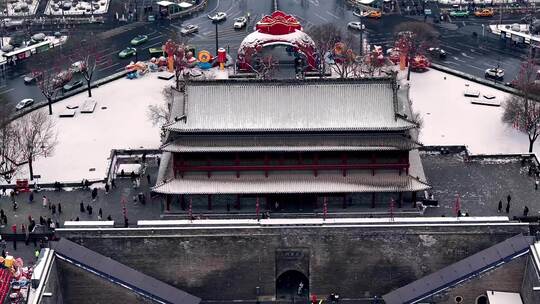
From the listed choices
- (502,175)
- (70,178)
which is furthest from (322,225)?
(70,178)

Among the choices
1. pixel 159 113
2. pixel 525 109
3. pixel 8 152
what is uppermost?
pixel 525 109

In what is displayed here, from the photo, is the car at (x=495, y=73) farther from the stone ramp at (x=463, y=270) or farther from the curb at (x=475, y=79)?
the stone ramp at (x=463, y=270)

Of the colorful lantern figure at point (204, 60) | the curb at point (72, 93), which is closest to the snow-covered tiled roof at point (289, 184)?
the curb at point (72, 93)

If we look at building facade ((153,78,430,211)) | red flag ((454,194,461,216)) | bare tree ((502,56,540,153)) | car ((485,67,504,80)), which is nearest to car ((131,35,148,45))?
car ((485,67,504,80))

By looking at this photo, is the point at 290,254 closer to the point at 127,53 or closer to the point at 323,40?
the point at 323,40

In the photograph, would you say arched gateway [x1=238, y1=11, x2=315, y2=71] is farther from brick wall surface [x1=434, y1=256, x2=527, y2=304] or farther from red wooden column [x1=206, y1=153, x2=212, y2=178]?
brick wall surface [x1=434, y1=256, x2=527, y2=304]

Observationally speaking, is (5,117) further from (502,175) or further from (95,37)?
(502,175)

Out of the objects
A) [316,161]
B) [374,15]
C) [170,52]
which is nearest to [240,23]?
[170,52]
